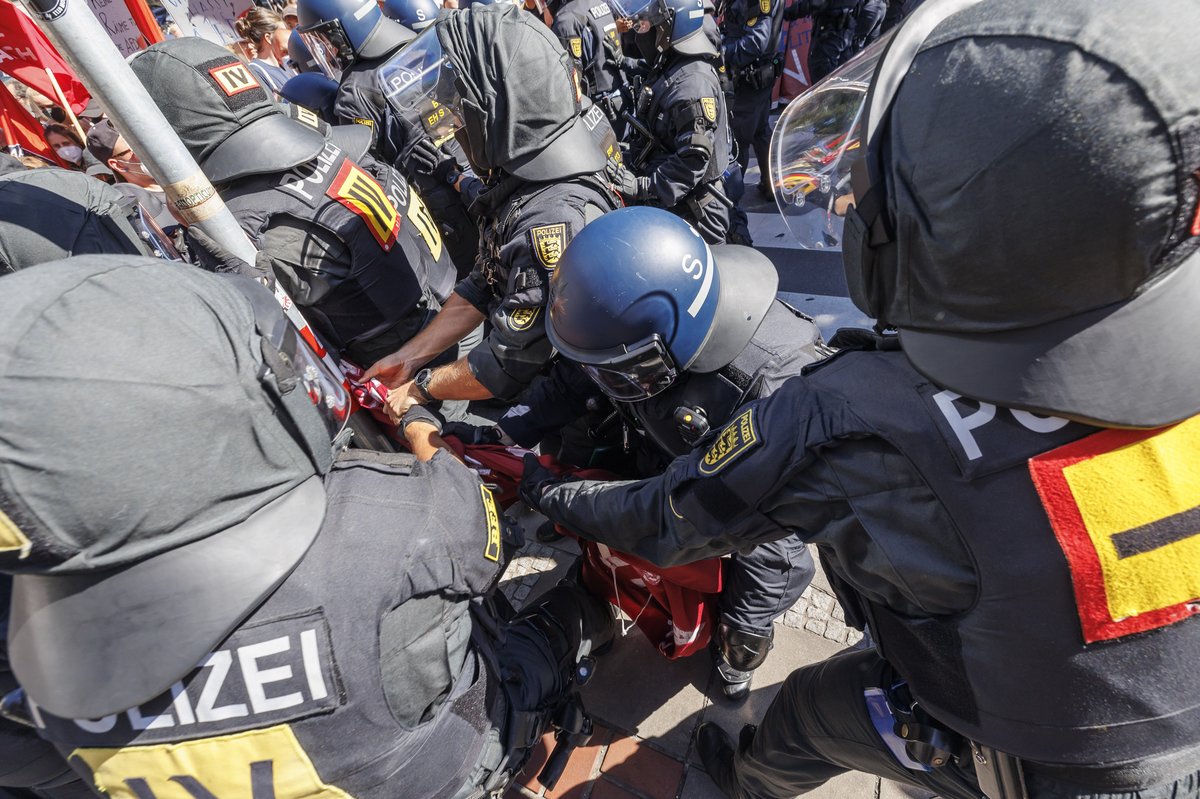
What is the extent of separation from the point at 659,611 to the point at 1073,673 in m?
1.52

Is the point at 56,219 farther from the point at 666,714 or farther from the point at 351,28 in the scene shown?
the point at 351,28

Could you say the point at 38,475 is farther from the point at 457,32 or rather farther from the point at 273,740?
the point at 457,32

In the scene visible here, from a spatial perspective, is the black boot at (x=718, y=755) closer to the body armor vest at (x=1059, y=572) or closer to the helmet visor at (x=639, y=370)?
the body armor vest at (x=1059, y=572)

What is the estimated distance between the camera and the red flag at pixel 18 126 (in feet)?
11.8

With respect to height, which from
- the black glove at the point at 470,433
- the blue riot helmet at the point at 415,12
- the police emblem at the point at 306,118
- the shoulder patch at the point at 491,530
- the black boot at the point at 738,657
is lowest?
the black boot at the point at 738,657

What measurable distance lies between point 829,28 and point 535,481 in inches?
258

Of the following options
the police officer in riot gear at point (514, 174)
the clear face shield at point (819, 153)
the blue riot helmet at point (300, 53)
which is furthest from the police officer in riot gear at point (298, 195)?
the blue riot helmet at point (300, 53)

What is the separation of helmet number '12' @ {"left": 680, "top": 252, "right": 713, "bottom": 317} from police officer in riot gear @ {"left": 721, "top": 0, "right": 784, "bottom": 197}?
4.55 m

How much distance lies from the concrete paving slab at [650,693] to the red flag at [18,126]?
495 cm

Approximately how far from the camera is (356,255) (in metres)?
2.58

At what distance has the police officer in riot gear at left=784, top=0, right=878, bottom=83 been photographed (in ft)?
19.0

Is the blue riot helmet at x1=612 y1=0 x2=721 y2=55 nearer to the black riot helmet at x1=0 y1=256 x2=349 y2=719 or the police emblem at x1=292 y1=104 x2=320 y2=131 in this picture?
the police emblem at x1=292 y1=104 x2=320 y2=131

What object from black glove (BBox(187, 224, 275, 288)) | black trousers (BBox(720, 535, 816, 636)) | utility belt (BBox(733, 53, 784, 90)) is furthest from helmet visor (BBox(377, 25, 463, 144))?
utility belt (BBox(733, 53, 784, 90))

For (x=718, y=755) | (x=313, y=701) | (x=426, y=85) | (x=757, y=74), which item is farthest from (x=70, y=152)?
(x=718, y=755)
